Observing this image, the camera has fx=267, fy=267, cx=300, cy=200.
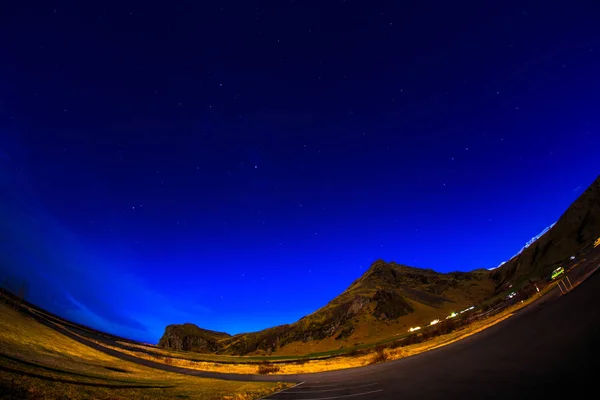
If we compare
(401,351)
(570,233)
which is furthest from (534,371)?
(570,233)

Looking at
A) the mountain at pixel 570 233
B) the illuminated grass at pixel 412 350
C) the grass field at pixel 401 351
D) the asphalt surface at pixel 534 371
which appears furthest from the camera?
the mountain at pixel 570 233

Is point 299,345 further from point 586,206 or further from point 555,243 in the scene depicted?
point 586,206

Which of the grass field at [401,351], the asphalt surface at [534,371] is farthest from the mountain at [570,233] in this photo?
the asphalt surface at [534,371]

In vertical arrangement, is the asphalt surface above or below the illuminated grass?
above

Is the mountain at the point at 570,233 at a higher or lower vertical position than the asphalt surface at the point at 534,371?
higher

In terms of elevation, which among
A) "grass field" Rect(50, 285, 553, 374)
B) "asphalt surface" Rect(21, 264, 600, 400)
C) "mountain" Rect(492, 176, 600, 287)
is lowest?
"grass field" Rect(50, 285, 553, 374)

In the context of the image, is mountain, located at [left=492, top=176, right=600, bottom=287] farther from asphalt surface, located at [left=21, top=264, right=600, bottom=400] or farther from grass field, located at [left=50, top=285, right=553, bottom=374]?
asphalt surface, located at [left=21, top=264, right=600, bottom=400]

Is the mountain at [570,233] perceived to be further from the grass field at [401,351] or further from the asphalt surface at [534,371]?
the asphalt surface at [534,371]

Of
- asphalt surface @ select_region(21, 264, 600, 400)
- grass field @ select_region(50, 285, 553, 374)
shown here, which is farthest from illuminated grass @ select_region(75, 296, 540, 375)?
asphalt surface @ select_region(21, 264, 600, 400)

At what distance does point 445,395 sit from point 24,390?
18.9 meters

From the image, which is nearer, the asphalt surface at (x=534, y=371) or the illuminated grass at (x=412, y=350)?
the asphalt surface at (x=534, y=371)

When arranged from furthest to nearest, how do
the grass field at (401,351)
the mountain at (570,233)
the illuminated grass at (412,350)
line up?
1. the mountain at (570,233)
2. the grass field at (401,351)
3. the illuminated grass at (412,350)

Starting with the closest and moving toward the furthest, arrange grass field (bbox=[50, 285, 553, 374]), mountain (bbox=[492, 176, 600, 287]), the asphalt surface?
the asphalt surface → grass field (bbox=[50, 285, 553, 374]) → mountain (bbox=[492, 176, 600, 287])

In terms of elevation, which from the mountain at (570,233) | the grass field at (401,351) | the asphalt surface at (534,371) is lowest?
the grass field at (401,351)
